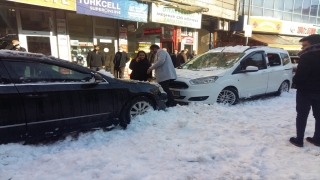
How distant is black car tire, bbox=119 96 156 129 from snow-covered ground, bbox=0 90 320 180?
12 centimetres

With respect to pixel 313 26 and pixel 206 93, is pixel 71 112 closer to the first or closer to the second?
pixel 206 93

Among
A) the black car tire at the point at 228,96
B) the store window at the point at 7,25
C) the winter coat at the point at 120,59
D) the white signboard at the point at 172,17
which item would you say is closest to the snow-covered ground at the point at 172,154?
the black car tire at the point at 228,96

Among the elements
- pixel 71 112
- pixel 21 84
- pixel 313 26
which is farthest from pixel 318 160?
pixel 313 26

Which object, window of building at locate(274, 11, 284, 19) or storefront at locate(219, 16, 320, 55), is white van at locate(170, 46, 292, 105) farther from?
window of building at locate(274, 11, 284, 19)

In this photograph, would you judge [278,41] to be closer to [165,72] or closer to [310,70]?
[165,72]

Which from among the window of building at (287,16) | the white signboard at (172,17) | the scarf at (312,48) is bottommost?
the scarf at (312,48)

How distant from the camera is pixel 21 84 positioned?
3162mm

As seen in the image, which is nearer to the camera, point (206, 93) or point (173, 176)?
point (173, 176)

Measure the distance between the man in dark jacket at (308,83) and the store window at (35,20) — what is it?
8.76 metres

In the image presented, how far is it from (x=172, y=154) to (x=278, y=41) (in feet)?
59.1

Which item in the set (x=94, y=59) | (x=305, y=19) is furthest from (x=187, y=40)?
(x=305, y=19)

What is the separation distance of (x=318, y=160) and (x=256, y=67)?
360 centimetres

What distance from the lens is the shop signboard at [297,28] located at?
19.1 m

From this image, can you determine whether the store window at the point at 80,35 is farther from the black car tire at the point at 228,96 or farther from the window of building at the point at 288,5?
the window of building at the point at 288,5
